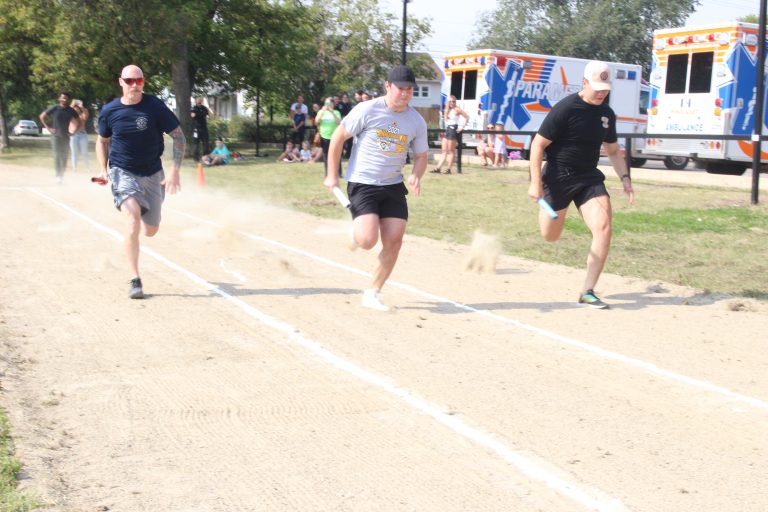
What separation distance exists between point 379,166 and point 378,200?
30 centimetres

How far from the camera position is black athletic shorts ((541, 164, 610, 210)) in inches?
328

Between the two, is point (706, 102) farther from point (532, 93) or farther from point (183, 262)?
point (183, 262)

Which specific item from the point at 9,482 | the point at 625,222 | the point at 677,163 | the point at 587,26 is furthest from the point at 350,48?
the point at 9,482

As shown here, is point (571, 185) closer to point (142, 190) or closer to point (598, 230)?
point (598, 230)

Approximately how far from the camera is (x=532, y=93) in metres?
30.4

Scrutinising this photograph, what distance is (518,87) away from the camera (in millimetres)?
29859

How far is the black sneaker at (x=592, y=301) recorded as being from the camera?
26.9 feet

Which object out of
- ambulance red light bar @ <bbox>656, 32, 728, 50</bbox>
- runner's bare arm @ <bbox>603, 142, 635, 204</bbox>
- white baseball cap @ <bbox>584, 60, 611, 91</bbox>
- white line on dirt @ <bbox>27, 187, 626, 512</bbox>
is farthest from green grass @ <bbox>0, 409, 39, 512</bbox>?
ambulance red light bar @ <bbox>656, 32, 728, 50</bbox>

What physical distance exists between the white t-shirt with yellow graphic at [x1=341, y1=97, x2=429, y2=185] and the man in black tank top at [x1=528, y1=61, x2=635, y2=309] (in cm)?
118

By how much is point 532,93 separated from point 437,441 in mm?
26921

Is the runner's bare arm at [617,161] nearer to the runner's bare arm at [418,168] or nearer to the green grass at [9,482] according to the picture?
the runner's bare arm at [418,168]

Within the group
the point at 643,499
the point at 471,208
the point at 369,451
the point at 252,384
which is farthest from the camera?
the point at 471,208

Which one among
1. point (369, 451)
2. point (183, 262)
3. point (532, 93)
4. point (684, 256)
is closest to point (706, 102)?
point (532, 93)

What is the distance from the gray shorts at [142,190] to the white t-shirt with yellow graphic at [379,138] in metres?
2.00
